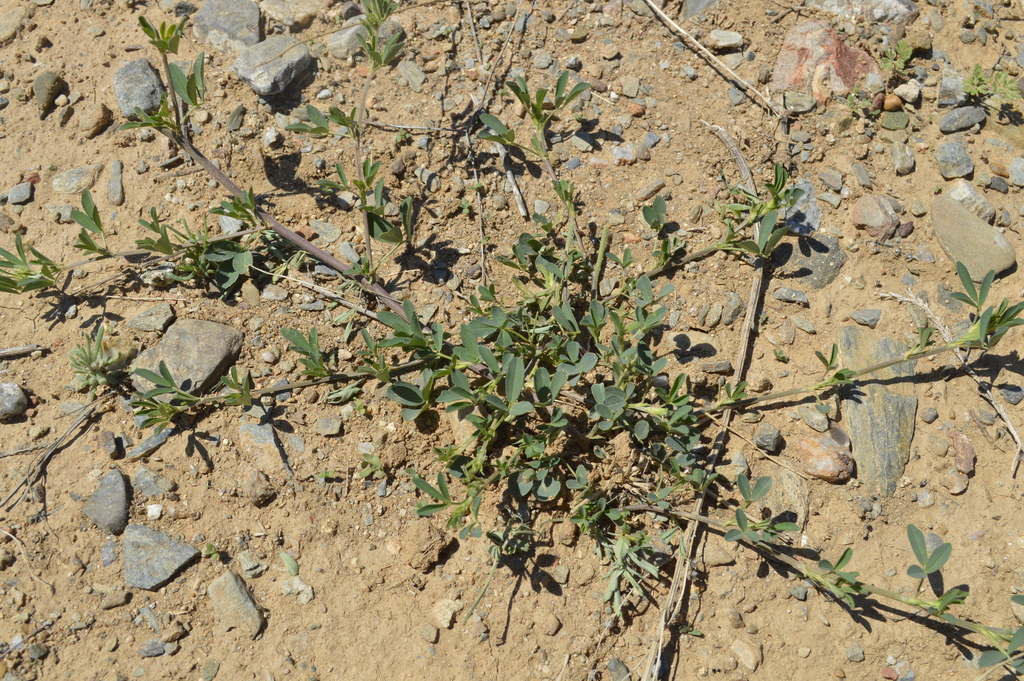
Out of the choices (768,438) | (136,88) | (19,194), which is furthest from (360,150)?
(768,438)

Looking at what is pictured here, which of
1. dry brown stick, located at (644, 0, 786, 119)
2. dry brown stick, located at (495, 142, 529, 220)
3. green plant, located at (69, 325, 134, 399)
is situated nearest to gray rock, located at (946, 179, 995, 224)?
dry brown stick, located at (644, 0, 786, 119)

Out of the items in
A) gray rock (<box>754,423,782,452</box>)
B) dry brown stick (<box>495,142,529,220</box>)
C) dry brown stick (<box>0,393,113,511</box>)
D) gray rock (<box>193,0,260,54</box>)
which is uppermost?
gray rock (<box>193,0,260,54</box>)

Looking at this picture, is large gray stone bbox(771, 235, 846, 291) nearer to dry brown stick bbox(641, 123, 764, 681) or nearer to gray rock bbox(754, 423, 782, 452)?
dry brown stick bbox(641, 123, 764, 681)

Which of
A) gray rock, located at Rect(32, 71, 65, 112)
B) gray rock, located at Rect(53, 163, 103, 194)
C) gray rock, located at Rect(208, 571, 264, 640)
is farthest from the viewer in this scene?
gray rock, located at Rect(32, 71, 65, 112)

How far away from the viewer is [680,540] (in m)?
2.72

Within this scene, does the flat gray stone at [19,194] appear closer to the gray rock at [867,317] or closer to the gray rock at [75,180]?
the gray rock at [75,180]

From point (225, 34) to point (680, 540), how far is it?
3209 millimetres

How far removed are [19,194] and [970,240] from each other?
14.4 ft

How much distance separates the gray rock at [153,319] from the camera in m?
2.95

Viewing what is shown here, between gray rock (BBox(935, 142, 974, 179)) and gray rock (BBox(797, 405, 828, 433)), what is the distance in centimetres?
140

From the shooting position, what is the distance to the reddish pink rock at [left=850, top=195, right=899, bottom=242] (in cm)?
315

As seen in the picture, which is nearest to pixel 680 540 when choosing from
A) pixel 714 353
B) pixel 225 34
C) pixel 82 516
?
pixel 714 353

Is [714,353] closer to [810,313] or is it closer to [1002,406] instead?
[810,313]

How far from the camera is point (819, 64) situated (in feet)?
11.1
